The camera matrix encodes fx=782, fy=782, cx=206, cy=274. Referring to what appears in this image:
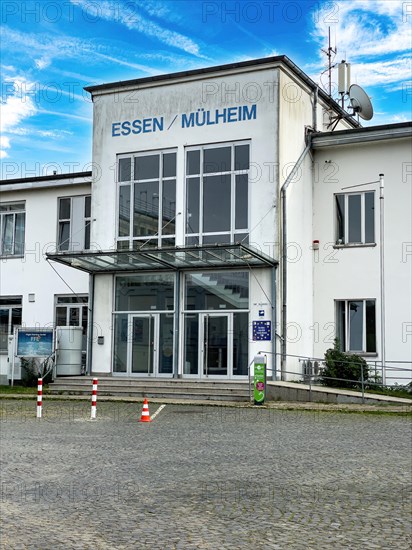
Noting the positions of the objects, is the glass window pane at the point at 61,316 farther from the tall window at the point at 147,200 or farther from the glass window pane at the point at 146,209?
the glass window pane at the point at 146,209

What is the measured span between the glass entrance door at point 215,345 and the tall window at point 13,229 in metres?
9.32

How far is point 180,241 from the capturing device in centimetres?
2614

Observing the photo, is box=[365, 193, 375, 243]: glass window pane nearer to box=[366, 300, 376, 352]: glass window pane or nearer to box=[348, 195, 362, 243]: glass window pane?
box=[348, 195, 362, 243]: glass window pane

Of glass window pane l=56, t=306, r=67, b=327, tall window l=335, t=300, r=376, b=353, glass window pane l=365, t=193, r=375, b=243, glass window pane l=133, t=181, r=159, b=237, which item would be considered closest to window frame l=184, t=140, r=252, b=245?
glass window pane l=133, t=181, r=159, b=237

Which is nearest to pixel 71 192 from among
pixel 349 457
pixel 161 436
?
pixel 161 436

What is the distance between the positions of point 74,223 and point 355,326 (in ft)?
37.9

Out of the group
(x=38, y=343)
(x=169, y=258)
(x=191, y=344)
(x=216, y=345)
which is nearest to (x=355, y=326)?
(x=216, y=345)

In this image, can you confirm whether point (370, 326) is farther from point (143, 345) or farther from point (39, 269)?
point (39, 269)

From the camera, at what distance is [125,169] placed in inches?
1091

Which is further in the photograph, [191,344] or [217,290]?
[191,344]

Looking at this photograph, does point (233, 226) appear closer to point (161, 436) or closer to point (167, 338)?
point (167, 338)

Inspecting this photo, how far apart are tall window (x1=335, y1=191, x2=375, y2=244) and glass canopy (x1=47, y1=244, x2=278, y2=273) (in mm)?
3202

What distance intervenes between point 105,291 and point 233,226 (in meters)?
5.30

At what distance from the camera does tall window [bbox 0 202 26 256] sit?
31.3 meters
